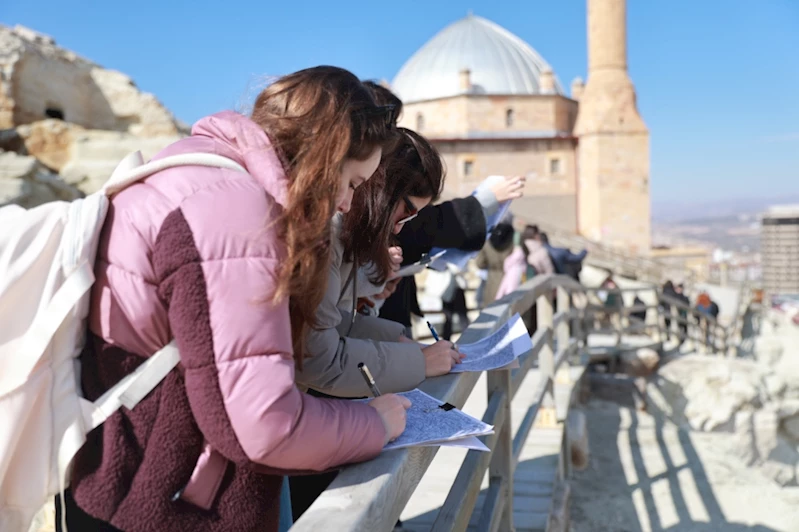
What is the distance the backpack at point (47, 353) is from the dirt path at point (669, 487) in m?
3.79

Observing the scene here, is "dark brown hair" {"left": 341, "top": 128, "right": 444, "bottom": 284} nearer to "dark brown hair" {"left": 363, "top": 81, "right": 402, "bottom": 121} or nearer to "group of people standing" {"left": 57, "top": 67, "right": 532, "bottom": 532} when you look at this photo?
"dark brown hair" {"left": 363, "top": 81, "right": 402, "bottom": 121}

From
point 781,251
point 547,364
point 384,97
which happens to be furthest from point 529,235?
point 781,251

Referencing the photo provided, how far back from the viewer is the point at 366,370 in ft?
5.41

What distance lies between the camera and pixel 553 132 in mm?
32812

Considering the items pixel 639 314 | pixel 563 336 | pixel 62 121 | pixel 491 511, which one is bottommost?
pixel 639 314

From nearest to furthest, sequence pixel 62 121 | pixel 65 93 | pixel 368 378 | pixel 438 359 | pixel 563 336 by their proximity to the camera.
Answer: pixel 368 378
pixel 438 359
pixel 563 336
pixel 62 121
pixel 65 93

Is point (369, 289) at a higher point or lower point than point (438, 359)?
higher

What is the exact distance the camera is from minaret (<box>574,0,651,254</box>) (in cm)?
3086

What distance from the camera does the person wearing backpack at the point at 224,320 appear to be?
1160mm

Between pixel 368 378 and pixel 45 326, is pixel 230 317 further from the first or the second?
pixel 368 378

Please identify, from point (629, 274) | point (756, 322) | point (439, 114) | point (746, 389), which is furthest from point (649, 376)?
point (439, 114)

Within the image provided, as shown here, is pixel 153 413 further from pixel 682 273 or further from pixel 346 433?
pixel 682 273

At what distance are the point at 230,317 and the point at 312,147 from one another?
364mm

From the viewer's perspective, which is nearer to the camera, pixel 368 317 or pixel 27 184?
pixel 368 317
